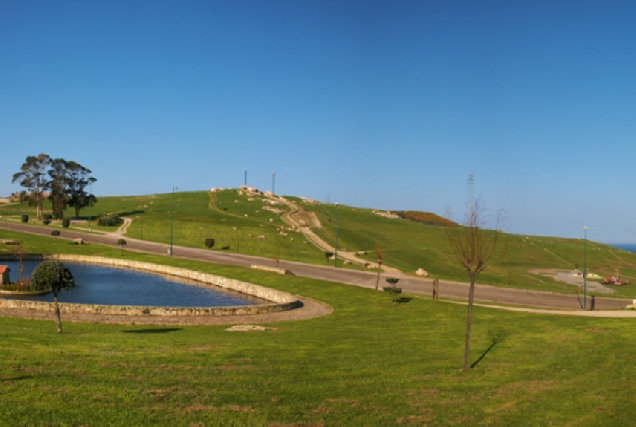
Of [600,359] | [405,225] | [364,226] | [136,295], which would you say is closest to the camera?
[600,359]

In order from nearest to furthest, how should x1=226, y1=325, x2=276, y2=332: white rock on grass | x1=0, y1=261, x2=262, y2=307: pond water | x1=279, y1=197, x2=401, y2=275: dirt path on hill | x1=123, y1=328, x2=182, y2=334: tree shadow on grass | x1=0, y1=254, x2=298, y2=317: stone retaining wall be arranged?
1. x1=123, y1=328, x2=182, y2=334: tree shadow on grass
2. x1=226, y1=325, x2=276, y2=332: white rock on grass
3. x1=0, y1=254, x2=298, y2=317: stone retaining wall
4. x1=0, y1=261, x2=262, y2=307: pond water
5. x1=279, y1=197, x2=401, y2=275: dirt path on hill

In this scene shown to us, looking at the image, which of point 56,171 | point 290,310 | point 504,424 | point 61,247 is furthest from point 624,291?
point 56,171

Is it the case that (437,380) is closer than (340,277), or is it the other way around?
(437,380)

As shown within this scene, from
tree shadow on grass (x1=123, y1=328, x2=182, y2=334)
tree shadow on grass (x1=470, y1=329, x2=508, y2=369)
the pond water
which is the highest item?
tree shadow on grass (x1=470, y1=329, x2=508, y2=369)

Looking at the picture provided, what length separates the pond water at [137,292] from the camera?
34.3 meters

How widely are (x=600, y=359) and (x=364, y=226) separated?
120 metres

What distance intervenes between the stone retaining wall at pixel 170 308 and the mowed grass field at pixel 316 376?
136 inches

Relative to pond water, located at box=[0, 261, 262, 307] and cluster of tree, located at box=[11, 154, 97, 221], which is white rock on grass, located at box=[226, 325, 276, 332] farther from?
cluster of tree, located at box=[11, 154, 97, 221]

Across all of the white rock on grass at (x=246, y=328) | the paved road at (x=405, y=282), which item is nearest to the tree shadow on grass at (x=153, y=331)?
the white rock on grass at (x=246, y=328)

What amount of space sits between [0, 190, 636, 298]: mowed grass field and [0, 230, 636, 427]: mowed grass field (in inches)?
1541

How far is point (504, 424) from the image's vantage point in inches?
431

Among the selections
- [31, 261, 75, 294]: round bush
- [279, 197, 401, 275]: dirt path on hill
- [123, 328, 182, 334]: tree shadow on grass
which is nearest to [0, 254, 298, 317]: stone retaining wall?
[123, 328, 182, 334]: tree shadow on grass

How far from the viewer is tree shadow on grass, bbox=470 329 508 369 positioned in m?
17.1

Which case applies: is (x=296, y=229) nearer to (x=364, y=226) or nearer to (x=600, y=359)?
(x=364, y=226)
